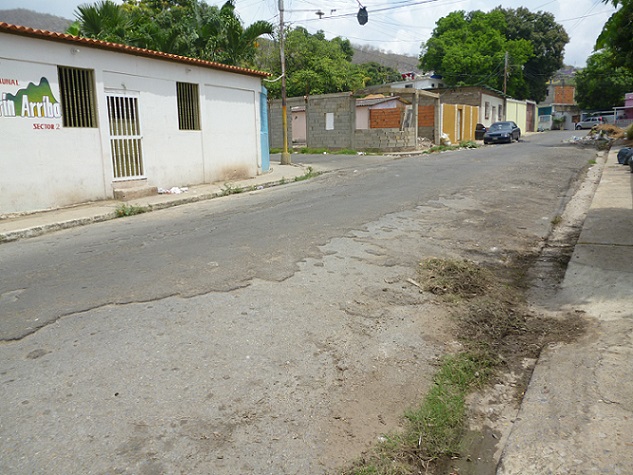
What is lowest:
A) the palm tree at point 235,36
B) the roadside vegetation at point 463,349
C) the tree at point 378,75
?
the roadside vegetation at point 463,349

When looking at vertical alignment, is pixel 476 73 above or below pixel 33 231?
above

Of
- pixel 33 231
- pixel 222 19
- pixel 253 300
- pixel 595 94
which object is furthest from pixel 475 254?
pixel 595 94

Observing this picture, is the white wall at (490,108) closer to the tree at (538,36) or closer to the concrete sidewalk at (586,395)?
the tree at (538,36)

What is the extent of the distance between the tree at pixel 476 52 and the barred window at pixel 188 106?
157ft

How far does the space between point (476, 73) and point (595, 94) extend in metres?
20.5

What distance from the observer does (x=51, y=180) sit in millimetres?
11148

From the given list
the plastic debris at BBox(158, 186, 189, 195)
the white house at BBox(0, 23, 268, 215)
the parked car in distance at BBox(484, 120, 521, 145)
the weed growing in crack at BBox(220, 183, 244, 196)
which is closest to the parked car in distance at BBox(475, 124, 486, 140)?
the parked car in distance at BBox(484, 120, 521, 145)

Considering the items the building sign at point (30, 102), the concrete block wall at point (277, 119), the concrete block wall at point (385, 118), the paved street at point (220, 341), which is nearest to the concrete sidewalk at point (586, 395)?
the paved street at point (220, 341)

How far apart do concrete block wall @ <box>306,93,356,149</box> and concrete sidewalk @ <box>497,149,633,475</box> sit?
26.2 metres

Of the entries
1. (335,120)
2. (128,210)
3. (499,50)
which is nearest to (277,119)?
(335,120)

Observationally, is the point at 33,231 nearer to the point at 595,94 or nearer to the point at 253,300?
the point at 253,300

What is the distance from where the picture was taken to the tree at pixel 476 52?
5712 cm

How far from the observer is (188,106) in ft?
48.4

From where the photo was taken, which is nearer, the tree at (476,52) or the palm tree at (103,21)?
the palm tree at (103,21)
